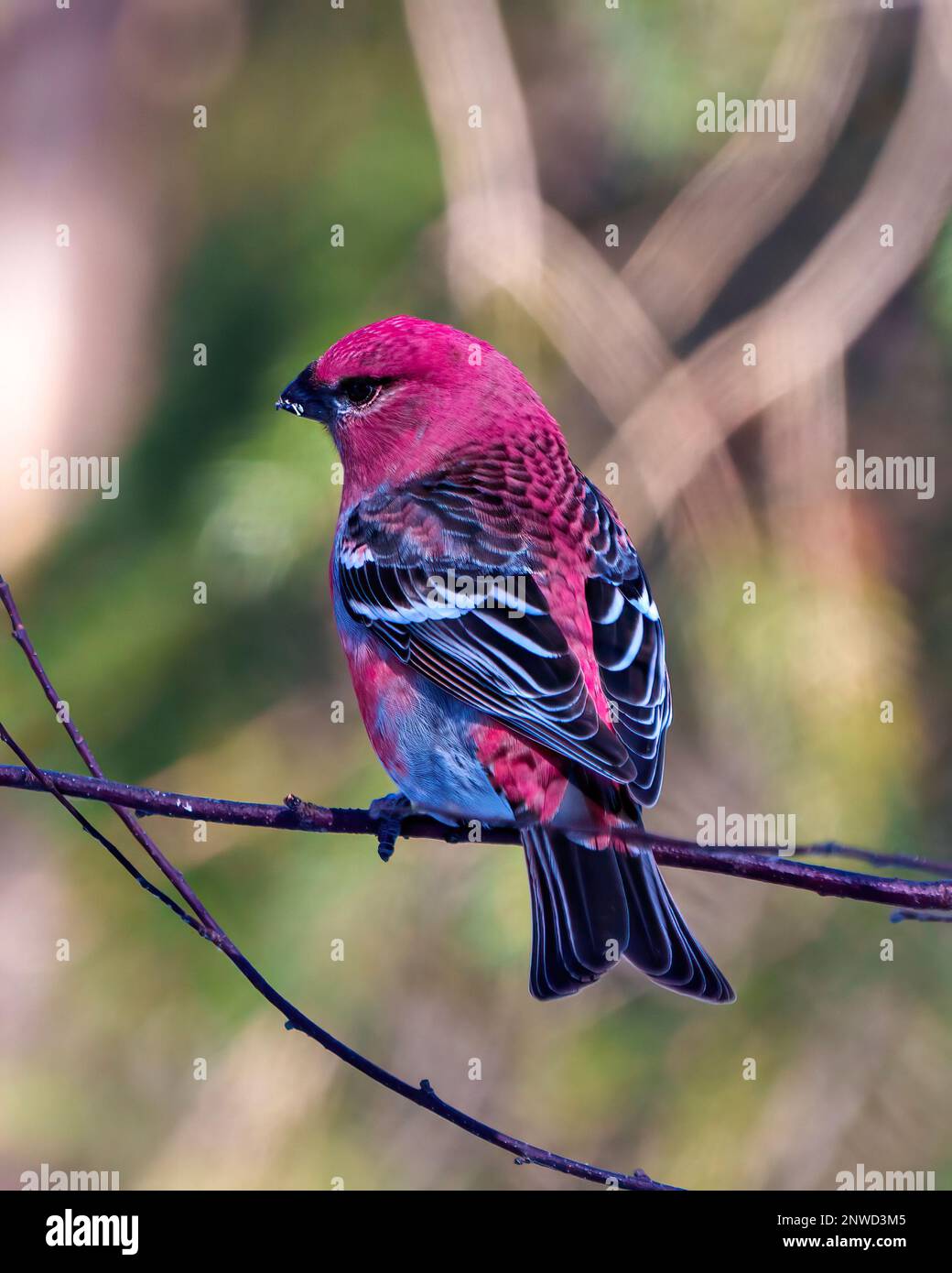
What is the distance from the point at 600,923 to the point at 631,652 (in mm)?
537

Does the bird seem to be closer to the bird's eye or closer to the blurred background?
the bird's eye

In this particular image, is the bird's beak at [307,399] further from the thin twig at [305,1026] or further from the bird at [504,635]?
the thin twig at [305,1026]

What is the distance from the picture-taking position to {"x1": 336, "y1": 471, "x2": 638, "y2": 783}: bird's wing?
232 cm

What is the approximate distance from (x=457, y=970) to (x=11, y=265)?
11.5 ft

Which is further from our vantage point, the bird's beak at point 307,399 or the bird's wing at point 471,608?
the bird's beak at point 307,399

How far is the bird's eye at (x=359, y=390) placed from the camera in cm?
297

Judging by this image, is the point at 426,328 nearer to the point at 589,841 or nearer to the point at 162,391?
the point at 589,841

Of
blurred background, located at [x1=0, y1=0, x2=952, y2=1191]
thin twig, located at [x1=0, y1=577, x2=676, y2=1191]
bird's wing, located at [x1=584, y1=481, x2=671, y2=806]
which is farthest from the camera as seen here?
blurred background, located at [x1=0, y1=0, x2=952, y2=1191]

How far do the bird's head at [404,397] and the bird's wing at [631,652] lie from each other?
34cm

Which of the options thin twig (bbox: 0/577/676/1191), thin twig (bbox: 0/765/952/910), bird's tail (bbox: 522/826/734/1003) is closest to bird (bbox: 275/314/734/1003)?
bird's tail (bbox: 522/826/734/1003)

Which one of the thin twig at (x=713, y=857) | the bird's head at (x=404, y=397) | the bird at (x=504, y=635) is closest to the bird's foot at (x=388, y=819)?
the bird at (x=504, y=635)

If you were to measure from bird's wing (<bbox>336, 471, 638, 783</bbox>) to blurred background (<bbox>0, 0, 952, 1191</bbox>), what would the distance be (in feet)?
2.60

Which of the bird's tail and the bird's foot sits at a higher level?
the bird's foot

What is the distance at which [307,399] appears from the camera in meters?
3.03
